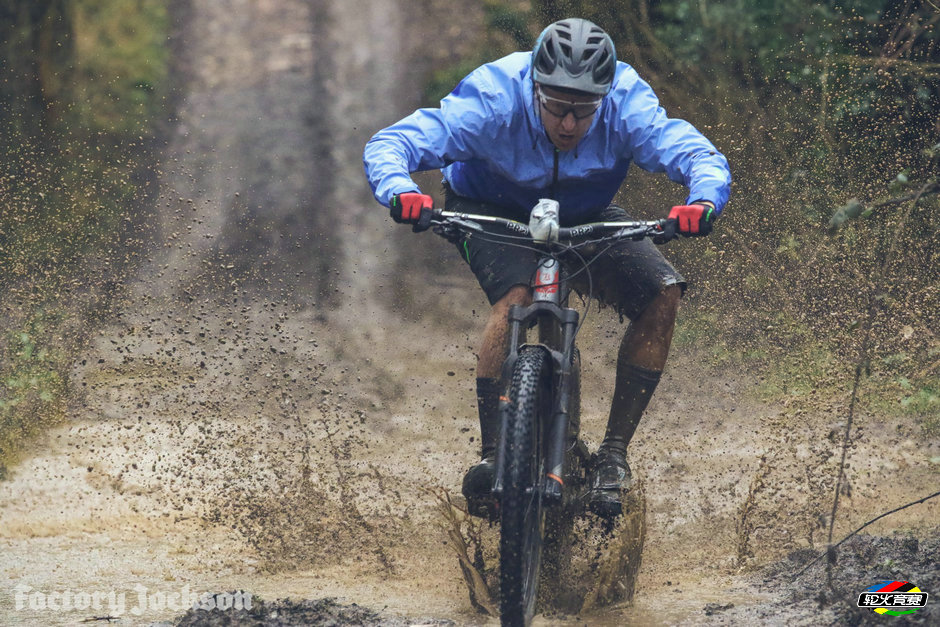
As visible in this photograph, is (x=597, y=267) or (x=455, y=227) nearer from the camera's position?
(x=455, y=227)

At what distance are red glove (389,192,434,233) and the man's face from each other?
0.58 meters

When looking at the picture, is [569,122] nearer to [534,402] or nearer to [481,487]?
[534,402]

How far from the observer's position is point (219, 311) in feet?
32.7

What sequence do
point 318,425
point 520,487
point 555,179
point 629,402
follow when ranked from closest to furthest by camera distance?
point 520,487 < point 555,179 < point 629,402 < point 318,425

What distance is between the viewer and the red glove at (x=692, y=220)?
364 centimetres

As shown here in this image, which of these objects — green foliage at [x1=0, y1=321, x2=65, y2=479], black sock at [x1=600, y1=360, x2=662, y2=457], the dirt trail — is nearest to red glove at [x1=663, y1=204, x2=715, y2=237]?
black sock at [x1=600, y1=360, x2=662, y2=457]

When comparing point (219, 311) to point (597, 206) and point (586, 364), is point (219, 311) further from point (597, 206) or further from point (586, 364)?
point (597, 206)

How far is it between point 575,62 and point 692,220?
68 centimetres

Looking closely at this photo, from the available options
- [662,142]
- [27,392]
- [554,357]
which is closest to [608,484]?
[554,357]

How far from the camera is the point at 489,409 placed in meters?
4.02

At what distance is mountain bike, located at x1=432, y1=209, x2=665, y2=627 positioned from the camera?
335 cm

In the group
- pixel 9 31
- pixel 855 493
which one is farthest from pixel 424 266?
pixel 855 493

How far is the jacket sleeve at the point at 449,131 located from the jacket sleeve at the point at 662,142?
19.4 inches

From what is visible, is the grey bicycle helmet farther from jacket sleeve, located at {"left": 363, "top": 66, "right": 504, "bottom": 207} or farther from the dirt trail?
the dirt trail
